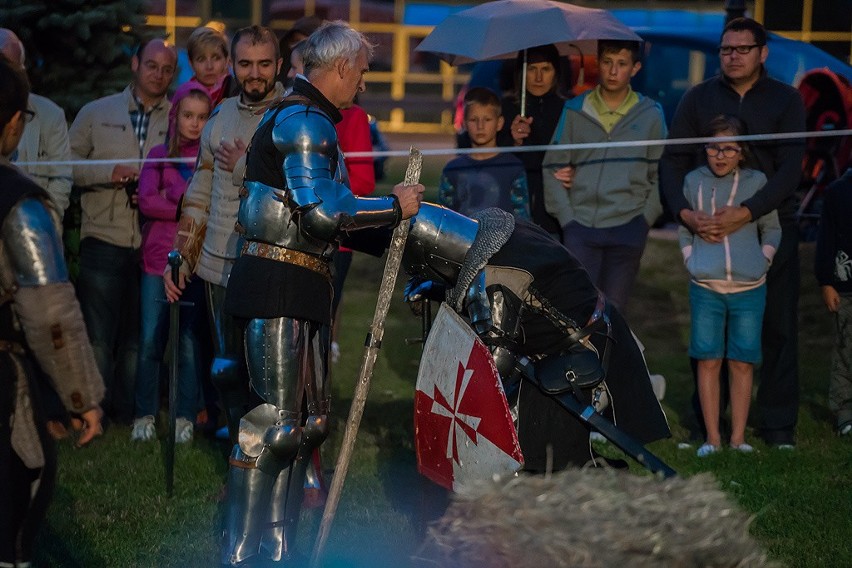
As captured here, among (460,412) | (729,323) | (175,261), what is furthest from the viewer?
(729,323)

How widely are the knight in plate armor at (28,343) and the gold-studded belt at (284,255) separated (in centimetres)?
123

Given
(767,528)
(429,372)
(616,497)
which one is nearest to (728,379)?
(767,528)

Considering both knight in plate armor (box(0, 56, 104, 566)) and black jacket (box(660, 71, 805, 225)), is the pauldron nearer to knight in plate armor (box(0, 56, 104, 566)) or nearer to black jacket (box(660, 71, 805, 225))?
knight in plate armor (box(0, 56, 104, 566))

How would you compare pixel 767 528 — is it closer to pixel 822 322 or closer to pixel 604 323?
pixel 604 323

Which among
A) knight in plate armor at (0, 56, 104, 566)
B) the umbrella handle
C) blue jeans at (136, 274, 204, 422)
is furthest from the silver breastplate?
the umbrella handle

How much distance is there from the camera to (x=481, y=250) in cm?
506

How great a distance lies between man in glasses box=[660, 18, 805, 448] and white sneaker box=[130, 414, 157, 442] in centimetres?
305

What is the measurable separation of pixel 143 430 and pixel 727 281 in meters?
3.26

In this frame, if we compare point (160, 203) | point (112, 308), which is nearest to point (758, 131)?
point (160, 203)

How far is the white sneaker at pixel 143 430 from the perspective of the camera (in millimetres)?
7613

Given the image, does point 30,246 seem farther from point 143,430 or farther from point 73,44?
point 73,44

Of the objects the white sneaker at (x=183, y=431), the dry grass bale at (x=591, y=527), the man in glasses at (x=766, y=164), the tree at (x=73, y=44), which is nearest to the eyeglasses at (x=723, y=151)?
the man in glasses at (x=766, y=164)

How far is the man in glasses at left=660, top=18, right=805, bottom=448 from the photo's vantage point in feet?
24.5

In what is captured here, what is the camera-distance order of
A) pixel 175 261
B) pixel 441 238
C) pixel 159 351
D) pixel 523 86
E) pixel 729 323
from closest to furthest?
pixel 441 238
pixel 175 261
pixel 729 323
pixel 159 351
pixel 523 86
